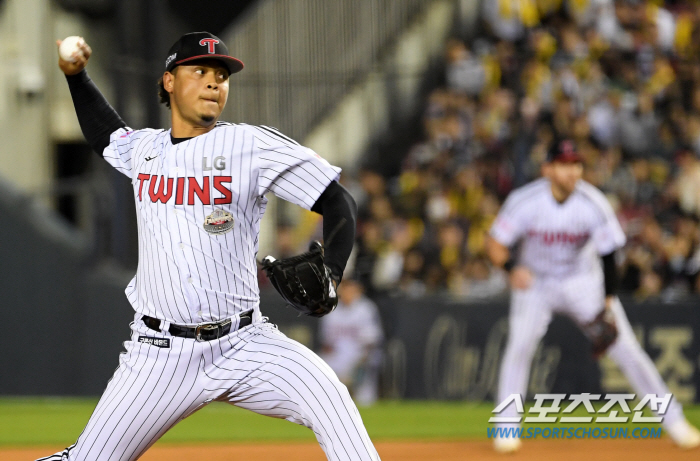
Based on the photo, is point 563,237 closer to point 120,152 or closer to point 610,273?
point 610,273

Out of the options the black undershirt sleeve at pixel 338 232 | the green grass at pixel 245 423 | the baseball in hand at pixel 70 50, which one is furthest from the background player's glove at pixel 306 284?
the green grass at pixel 245 423

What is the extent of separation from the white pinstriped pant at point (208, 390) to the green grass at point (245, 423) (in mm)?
4384

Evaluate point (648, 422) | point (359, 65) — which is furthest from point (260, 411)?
point (359, 65)

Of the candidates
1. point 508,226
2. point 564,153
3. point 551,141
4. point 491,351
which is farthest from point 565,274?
point 551,141

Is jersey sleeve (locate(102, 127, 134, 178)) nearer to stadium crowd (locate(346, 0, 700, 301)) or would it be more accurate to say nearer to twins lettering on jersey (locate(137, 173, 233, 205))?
twins lettering on jersey (locate(137, 173, 233, 205))

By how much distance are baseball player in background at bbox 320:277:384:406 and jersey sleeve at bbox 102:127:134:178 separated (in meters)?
6.92

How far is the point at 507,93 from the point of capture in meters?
11.9

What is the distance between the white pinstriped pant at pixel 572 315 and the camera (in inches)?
281

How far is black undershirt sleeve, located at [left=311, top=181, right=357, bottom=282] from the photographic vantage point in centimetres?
361

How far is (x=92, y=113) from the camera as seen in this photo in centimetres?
437

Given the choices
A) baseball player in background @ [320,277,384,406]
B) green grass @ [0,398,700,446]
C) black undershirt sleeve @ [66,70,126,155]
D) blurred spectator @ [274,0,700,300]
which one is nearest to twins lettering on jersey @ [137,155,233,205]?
black undershirt sleeve @ [66,70,126,155]

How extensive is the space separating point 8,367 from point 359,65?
5.87 metres

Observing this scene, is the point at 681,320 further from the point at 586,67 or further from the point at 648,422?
the point at 586,67

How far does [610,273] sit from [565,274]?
35 cm
